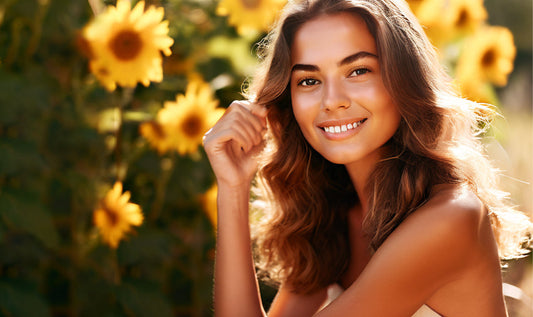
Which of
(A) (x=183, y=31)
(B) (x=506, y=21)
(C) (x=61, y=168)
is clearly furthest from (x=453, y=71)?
(B) (x=506, y=21)

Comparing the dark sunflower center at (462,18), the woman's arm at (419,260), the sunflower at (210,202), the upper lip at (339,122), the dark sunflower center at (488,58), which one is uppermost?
the dark sunflower center at (462,18)

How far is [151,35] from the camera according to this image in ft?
6.26

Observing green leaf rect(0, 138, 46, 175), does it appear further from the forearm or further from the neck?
the neck

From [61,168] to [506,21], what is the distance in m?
8.71

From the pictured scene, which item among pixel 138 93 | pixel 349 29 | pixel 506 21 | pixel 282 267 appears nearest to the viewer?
pixel 349 29

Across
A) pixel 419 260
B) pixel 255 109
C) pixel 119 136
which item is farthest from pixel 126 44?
pixel 419 260

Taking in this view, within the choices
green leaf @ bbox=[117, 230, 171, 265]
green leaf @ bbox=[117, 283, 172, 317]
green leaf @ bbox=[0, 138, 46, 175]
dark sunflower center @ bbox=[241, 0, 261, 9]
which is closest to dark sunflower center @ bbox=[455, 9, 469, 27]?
dark sunflower center @ bbox=[241, 0, 261, 9]

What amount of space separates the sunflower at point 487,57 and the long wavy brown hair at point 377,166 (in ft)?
3.99

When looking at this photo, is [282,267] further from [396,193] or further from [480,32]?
[480,32]

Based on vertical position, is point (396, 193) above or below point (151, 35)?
below

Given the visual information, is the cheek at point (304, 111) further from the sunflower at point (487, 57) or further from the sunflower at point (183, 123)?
the sunflower at point (487, 57)

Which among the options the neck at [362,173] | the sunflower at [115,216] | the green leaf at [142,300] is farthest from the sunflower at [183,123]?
the neck at [362,173]

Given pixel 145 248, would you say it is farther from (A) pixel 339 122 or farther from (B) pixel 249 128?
(A) pixel 339 122

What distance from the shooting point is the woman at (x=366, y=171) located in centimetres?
150
